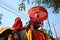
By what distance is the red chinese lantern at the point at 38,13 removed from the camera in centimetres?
488

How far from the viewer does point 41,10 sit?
4.96 metres

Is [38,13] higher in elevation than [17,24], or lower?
higher

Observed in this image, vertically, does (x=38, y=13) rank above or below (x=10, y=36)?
above

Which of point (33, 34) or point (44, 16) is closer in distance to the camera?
Result: point (33, 34)

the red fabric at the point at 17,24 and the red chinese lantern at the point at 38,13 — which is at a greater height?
the red chinese lantern at the point at 38,13

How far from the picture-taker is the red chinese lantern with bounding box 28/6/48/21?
488 centimetres

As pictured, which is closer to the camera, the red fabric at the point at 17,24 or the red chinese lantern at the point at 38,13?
the red fabric at the point at 17,24

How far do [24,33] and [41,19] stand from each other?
1.56 ft

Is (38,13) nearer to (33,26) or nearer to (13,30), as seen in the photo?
(33,26)

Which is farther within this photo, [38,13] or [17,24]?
[38,13]

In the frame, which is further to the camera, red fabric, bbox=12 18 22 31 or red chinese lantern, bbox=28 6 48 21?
red chinese lantern, bbox=28 6 48 21

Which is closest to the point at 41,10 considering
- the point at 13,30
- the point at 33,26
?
the point at 33,26

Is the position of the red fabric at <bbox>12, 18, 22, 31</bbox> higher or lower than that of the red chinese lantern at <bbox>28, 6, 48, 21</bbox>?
lower

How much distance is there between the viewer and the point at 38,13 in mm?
4938
